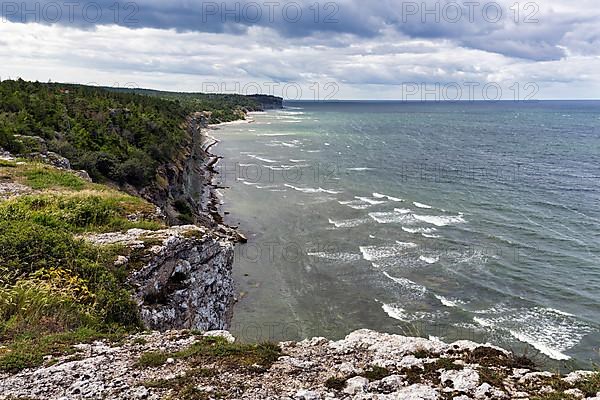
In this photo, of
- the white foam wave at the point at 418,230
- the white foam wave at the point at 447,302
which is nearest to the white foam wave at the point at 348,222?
the white foam wave at the point at 418,230

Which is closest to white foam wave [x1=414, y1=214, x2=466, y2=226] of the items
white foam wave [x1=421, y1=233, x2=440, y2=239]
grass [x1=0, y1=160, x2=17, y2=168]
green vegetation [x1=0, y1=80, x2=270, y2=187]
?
white foam wave [x1=421, y1=233, x2=440, y2=239]

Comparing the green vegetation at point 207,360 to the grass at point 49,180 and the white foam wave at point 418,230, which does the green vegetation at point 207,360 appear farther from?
the white foam wave at point 418,230

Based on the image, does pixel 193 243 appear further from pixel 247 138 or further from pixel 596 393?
pixel 247 138

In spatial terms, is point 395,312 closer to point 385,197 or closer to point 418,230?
point 418,230

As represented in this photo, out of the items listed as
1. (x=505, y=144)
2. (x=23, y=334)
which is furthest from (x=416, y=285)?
(x=505, y=144)

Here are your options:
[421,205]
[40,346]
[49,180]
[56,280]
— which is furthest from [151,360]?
[421,205]

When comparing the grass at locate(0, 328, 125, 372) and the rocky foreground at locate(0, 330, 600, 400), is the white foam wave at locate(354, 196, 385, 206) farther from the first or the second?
the grass at locate(0, 328, 125, 372)
